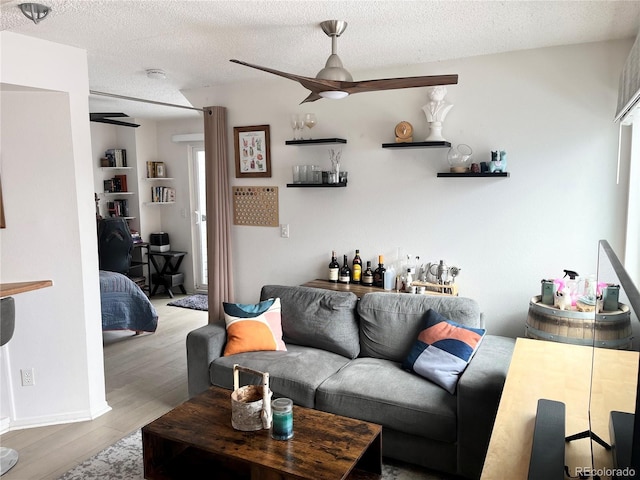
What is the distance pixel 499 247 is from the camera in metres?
3.46

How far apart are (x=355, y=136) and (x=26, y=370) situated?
2.82 meters

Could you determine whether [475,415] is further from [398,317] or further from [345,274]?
[345,274]

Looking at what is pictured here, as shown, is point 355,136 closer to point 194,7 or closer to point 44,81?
point 194,7

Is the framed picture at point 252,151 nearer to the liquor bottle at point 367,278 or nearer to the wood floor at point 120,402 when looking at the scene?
the liquor bottle at point 367,278

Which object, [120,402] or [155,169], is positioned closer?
[120,402]

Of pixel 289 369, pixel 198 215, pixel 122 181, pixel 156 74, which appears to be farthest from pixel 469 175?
pixel 122 181

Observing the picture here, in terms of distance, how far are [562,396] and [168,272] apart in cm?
597

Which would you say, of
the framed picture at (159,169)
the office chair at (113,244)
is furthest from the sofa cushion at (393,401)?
the framed picture at (159,169)

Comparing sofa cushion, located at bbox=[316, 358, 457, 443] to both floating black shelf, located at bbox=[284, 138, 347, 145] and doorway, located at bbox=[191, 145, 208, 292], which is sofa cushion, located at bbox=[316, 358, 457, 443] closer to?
floating black shelf, located at bbox=[284, 138, 347, 145]

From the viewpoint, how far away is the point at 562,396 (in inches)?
73.2

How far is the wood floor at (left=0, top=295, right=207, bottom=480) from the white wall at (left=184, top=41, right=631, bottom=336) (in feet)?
4.38

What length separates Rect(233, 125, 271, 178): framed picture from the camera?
430cm

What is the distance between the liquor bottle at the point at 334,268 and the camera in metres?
4.00

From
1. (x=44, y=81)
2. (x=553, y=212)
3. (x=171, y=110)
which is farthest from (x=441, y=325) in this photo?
(x=171, y=110)
